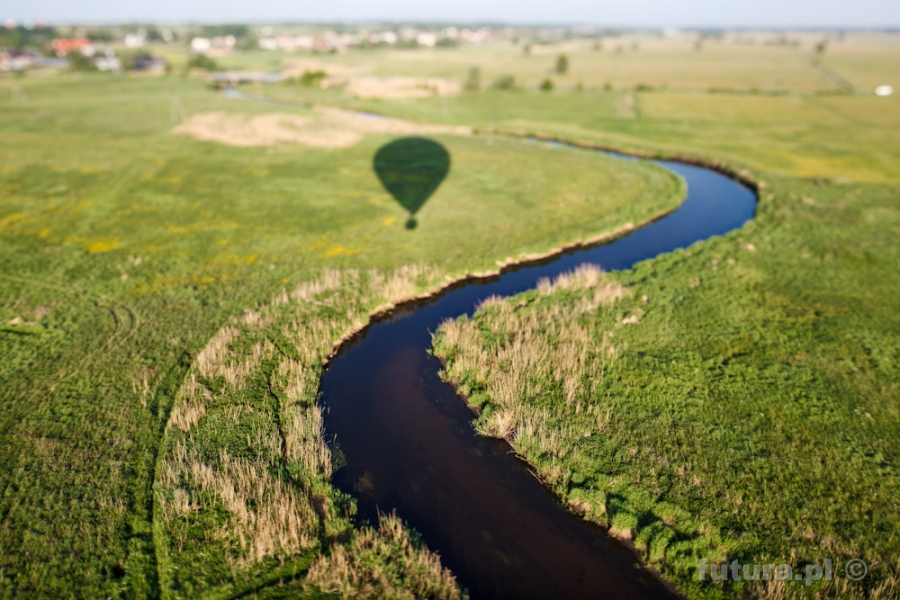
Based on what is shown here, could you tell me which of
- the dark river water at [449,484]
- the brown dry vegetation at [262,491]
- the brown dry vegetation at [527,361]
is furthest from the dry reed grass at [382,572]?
the brown dry vegetation at [527,361]

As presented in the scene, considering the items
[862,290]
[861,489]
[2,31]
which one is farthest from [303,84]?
[2,31]

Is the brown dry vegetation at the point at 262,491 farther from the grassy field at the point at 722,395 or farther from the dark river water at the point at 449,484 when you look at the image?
the grassy field at the point at 722,395

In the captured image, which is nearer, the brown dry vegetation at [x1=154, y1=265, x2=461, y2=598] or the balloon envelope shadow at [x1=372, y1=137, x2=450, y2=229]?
the brown dry vegetation at [x1=154, y1=265, x2=461, y2=598]

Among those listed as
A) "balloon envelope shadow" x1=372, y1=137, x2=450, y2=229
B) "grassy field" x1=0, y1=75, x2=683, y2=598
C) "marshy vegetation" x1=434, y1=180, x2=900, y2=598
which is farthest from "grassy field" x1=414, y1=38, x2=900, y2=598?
"balloon envelope shadow" x1=372, y1=137, x2=450, y2=229

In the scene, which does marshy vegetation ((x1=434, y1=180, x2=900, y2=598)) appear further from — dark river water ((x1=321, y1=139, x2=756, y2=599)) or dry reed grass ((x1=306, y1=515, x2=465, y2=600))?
dry reed grass ((x1=306, y1=515, x2=465, y2=600))

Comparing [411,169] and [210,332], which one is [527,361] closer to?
[210,332]

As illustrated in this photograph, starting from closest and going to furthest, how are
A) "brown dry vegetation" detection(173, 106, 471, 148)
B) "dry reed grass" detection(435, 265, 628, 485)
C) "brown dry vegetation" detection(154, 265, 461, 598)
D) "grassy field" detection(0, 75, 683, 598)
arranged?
1. "brown dry vegetation" detection(154, 265, 461, 598)
2. "grassy field" detection(0, 75, 683, 598)
3. "dry reed grass" detection(435, 265, 628, 485)
4. "brown dry vegetation" detection(173, 106, 471, 148)
